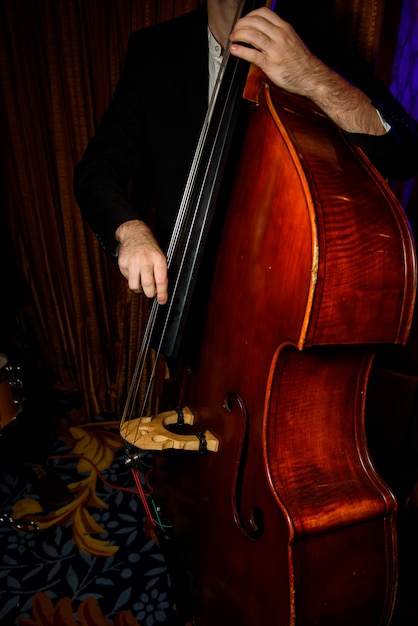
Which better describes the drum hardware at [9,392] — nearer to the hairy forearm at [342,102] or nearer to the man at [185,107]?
the man at [185,107]

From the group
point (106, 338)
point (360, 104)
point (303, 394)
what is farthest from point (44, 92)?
point (303, 394)

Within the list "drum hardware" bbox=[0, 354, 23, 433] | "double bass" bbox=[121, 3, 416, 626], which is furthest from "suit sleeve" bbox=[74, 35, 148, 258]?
"drum hardware" bbox=[0, 354, 23, 433]

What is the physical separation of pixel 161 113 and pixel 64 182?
2.71ft

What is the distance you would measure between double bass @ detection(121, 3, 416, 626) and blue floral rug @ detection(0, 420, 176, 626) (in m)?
0.43

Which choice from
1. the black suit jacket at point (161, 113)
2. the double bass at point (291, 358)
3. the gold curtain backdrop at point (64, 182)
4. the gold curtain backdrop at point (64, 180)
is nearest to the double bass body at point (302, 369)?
the double bass at point (291, 358)

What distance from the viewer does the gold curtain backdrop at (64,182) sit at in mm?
1454

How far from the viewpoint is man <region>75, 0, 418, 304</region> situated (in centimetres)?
61

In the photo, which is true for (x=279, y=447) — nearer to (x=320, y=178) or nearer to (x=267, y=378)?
(x=267, y=378)

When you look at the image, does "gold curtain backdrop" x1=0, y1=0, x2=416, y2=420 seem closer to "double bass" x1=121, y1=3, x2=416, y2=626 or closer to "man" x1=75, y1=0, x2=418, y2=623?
"man" x1=75, y1=0, x2=418, y2=623

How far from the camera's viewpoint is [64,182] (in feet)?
5.56

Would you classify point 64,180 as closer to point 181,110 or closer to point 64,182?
point 64,182

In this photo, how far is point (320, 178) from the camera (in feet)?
1.86

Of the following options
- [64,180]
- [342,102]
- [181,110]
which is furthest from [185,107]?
[64,180]

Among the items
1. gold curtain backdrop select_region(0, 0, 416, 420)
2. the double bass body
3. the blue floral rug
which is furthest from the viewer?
gold curtain backdrop select_region(0, 0, 416, 420)
